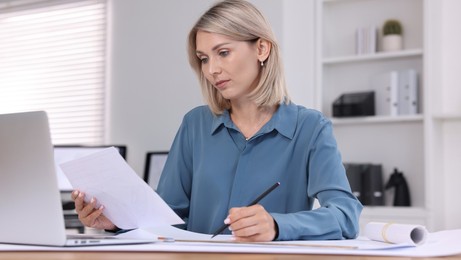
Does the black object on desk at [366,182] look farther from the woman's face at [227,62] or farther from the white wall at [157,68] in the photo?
the woman's face at [227,62]

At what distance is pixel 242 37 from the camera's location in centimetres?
183

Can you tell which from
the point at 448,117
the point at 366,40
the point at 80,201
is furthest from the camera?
the point at 366,40

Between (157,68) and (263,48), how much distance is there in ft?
9.42

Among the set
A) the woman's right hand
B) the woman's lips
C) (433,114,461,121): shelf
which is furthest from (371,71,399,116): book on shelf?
the woman's right hand

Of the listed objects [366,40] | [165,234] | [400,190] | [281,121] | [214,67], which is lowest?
[400,190]

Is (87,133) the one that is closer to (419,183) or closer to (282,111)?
(419,183)

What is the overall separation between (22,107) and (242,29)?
4.02 meters

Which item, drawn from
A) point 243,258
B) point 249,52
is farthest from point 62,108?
point 243,258

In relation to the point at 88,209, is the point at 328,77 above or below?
above

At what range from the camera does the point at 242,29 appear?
1823 millimetres

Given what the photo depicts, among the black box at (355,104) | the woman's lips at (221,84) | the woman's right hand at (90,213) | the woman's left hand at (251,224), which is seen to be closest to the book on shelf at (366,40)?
the black box at (355,104)

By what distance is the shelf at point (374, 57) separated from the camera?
14.2 ft

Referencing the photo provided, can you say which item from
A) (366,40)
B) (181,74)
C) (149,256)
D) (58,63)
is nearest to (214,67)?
(149,256)

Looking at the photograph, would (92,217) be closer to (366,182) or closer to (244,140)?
(244,140)
